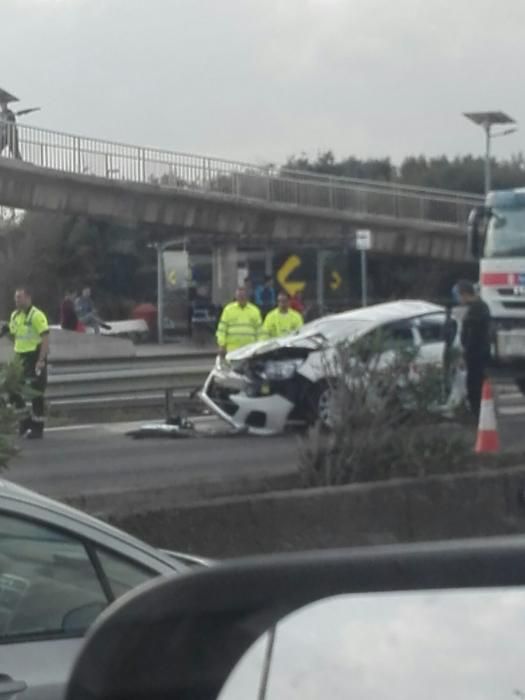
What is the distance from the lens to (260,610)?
183cm

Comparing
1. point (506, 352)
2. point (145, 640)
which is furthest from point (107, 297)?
point (145, 640)

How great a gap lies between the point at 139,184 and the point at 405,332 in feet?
84.0

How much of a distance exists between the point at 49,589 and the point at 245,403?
1458cm

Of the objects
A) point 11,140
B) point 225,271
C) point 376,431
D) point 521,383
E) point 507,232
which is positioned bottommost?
point 521,383

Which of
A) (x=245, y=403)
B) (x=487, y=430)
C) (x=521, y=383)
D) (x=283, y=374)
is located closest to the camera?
(x=487, y=430)

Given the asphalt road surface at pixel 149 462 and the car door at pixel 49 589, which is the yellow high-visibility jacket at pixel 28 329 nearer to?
the asphalt road surface at pixel 149 462

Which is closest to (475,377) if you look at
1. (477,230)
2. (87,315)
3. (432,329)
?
(432,329)

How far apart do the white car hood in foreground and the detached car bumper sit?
28cm

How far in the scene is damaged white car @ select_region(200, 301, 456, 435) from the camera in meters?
18.6

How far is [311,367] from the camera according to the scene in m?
18.5

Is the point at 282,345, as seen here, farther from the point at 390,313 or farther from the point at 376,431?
the point at 376,431

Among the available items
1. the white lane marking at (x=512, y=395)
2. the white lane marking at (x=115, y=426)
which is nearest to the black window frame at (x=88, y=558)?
the white lane marking at (x=115, y=426)

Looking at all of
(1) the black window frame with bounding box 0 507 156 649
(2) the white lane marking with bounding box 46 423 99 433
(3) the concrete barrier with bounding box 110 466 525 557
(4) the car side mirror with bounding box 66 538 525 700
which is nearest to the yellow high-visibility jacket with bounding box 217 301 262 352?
(2) the white lane marking with bounding box 46 423 99 433

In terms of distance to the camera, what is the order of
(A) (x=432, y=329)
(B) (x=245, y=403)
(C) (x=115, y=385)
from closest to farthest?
(B) (x=245, y=403) < (A) (x=432, y=329) < (C) (x=115, y=385)
